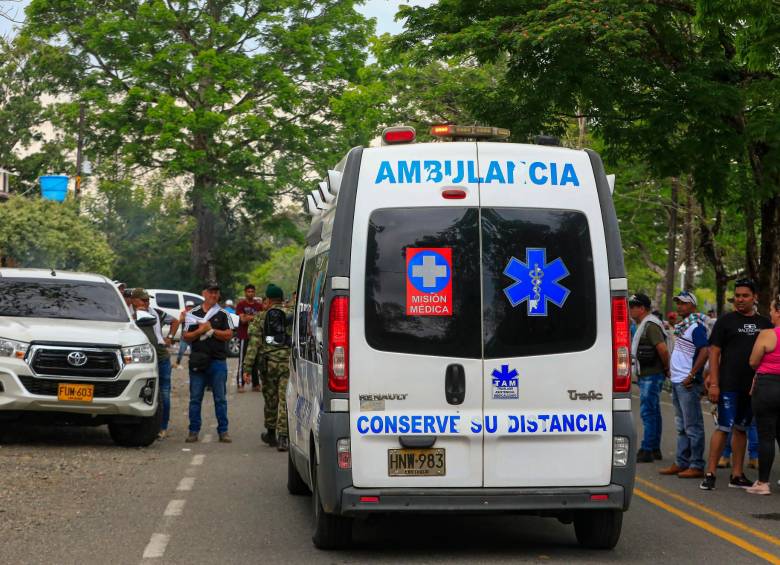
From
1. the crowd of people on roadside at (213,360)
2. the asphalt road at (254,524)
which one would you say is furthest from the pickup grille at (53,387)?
the crowd of people on roadside at (213,360)

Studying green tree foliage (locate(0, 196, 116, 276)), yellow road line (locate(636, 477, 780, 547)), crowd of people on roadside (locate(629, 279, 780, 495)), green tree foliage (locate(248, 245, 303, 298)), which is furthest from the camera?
green tree foliage (locate(248, 245, 303, 298))

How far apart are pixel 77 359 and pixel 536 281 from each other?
25.4 ft

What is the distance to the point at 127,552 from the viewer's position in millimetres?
8648

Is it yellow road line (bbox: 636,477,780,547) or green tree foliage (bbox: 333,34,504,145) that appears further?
green tree foliage (bbox: 333,34,504,145)

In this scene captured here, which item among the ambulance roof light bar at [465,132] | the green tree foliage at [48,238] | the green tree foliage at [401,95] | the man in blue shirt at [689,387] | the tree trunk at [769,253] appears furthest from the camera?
the green tree foliage at [401,95]

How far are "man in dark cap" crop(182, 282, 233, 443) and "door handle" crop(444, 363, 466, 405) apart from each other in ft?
25.7

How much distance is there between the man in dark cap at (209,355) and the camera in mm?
15859

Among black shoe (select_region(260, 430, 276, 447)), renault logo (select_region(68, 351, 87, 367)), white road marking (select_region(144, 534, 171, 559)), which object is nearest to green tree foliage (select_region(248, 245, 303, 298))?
black shoe (select_region(260, 430, 276, 447))

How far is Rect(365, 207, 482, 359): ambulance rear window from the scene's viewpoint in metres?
8.34

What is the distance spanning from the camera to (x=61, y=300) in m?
16.0

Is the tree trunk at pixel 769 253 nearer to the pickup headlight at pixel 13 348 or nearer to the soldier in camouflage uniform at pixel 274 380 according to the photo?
the soldier in camouflage uniform at pixel 274 380

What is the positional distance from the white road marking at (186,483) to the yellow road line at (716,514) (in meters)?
4.17

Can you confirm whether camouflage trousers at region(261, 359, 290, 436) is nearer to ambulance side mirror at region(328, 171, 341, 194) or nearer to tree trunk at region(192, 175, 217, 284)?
ambulance side mirror at region(328, 171, 341, 194)

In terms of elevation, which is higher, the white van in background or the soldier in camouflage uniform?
the white van in background
